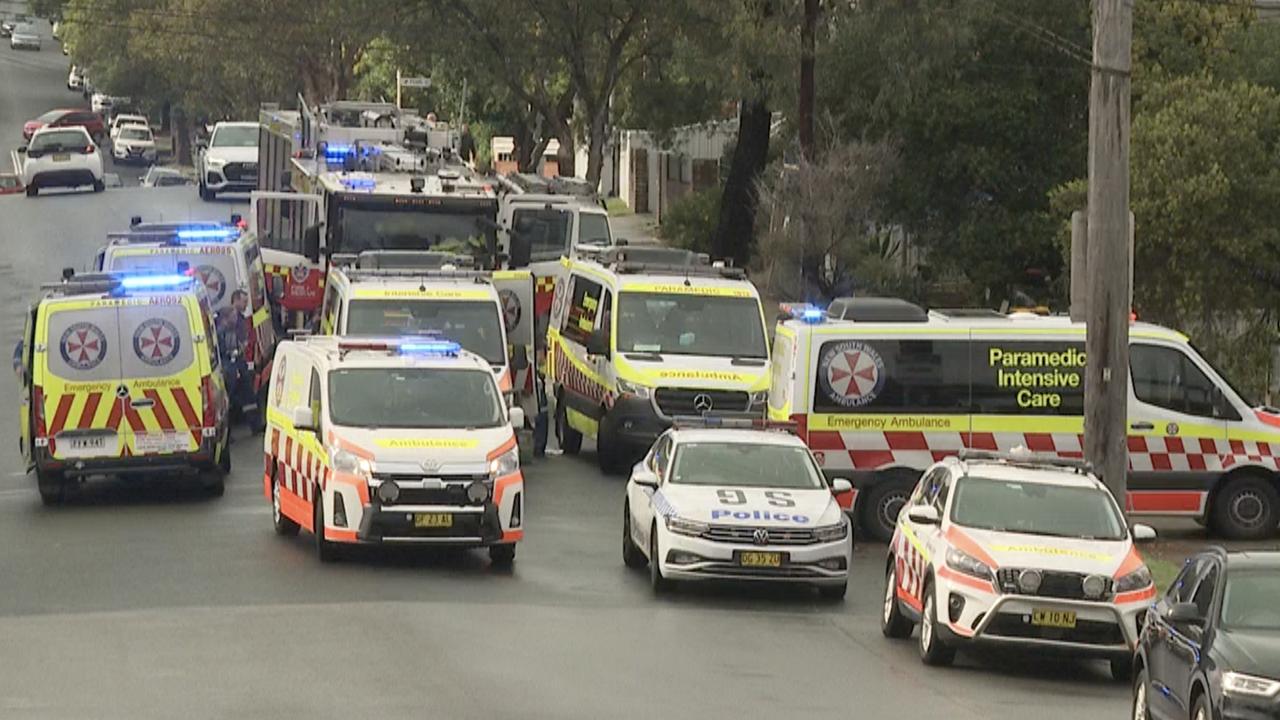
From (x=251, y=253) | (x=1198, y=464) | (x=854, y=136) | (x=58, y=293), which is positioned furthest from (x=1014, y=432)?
(x=854, y=136)

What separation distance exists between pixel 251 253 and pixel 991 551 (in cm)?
1903

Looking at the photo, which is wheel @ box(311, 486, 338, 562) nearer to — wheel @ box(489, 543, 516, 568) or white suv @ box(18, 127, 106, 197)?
wheel @ box(489, 543, 516, 568)

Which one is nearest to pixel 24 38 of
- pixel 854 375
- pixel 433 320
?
pixel 433 320

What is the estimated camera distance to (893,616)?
2005cm

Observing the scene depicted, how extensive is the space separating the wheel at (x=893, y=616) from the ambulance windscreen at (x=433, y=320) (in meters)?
9.21

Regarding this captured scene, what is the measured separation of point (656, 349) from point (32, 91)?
311ft

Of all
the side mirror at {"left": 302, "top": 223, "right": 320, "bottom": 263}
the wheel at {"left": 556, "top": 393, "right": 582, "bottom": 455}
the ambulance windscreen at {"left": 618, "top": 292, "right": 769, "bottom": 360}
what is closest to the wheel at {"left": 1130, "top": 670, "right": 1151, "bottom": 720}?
the ambulance windscreen at {"left": 618, "top": 292, "right": 769, "bottom": 360}

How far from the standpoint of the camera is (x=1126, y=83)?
23656 mm

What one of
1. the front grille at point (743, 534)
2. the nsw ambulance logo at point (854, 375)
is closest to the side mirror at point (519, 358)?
the nsw ambulance logo at point (854, 375)

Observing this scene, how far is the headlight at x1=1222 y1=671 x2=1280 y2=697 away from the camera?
41.7 ft

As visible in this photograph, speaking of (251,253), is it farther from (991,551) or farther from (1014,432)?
(991,551)

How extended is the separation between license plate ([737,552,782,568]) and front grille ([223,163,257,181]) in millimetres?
45863

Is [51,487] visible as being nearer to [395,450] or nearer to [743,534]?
[395,450]

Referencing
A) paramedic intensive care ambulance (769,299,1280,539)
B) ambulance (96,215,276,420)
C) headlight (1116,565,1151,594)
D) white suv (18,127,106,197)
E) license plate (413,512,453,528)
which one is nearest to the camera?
headlight (1116,565,1151,594)
